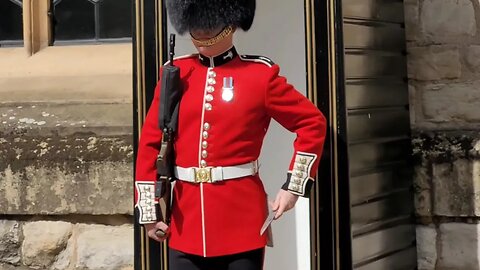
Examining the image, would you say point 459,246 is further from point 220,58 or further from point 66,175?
point 66,175

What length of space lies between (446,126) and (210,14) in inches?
53.6

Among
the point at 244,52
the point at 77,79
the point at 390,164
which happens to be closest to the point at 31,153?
the point at 77,79

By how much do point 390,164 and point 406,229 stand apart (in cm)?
30

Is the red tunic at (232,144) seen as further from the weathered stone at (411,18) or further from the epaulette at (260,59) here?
the weathered stone at (411,18)

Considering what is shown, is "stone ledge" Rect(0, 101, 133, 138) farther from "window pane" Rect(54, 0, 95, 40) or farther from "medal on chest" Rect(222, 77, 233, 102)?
"medal on chest" Rect(222, 77, 233, 102)

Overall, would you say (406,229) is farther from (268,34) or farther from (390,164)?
(268,34)

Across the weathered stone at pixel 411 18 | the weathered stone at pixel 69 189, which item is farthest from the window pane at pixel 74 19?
the weathered stone at pixel 411 18

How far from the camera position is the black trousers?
2.41 meters

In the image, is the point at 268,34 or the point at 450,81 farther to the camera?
the point at 450,81

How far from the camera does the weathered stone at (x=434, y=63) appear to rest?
11.2 ft

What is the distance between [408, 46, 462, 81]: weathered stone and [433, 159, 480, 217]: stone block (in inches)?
13.1

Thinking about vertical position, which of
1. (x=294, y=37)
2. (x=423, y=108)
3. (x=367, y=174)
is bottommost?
(x=367, y=174)

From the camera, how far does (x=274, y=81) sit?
2406 mm

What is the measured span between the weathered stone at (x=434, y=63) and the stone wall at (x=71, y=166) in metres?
1.08
